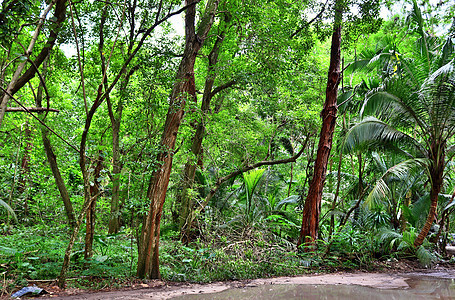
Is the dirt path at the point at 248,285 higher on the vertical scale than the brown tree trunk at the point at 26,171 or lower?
lower

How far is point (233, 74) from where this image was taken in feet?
26.1

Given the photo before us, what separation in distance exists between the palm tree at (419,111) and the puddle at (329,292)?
3.88 metres

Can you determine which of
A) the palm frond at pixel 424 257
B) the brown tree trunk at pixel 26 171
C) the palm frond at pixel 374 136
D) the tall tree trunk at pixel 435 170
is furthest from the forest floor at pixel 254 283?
the brown tree trunk at pixel 26 171

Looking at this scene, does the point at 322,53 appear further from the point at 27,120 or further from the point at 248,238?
the point at 27,120

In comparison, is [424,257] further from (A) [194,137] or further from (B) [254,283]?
(A) [194,137]

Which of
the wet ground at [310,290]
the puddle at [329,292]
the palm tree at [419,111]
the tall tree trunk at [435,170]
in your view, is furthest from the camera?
the tall tree trunk at [435,170]

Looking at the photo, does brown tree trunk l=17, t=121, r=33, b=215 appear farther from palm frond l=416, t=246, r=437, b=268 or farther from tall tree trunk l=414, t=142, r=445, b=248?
palm frond l=416, t=246, r=437, b=268

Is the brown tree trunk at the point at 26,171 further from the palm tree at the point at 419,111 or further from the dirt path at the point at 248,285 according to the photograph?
the palm tree at the point at 419,111

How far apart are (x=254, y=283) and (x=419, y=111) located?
6699 millimetres

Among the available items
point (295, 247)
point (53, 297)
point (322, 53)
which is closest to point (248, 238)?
point (295, 247)

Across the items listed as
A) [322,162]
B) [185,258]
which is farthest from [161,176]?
[322,162]

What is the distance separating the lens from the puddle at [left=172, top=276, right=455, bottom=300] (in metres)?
4.68

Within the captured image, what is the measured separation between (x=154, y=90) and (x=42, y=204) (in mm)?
4871

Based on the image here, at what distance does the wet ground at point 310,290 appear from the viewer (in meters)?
4.56
